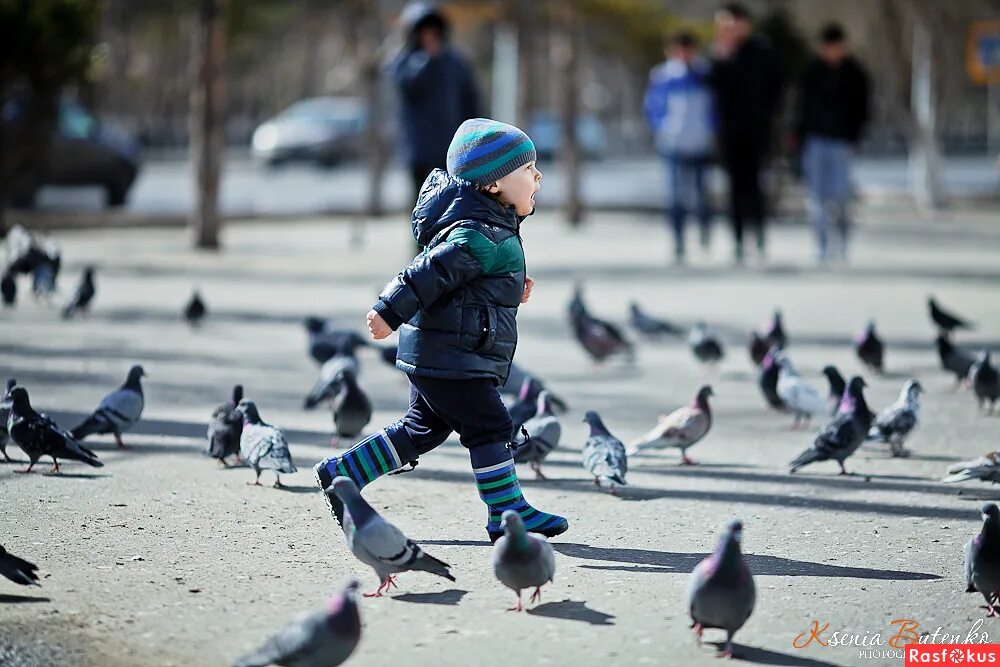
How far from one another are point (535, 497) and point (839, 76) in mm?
10946

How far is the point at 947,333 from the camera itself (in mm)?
11961

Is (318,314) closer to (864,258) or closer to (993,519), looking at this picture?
(864,258)

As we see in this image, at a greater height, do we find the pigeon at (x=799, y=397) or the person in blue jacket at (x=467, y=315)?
the person in blue jacket at (x=467, y=315)

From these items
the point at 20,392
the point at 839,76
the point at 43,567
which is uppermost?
the point at 839,76

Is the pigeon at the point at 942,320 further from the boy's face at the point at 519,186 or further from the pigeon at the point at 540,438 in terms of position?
the boy's face at the point at 519,186

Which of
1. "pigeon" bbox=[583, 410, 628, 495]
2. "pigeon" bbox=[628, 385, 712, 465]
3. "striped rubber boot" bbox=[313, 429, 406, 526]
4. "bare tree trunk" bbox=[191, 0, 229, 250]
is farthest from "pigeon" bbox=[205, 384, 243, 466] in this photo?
"bare tree trunk" bbox=[191, 0, 229, 250]

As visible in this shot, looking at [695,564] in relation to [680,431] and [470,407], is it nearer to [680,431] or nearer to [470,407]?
[470,407]

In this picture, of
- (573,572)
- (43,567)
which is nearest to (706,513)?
(573,572)

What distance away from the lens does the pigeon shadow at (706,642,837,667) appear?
4750 millimetres

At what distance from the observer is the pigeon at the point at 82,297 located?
1305 centimetres

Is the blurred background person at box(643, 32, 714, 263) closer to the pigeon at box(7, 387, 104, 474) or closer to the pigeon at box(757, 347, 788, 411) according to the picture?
the pigeon at box(757, 347, 788, 411)

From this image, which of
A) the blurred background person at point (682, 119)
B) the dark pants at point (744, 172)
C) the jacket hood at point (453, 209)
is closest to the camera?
the jacket hood at point (453, 209)

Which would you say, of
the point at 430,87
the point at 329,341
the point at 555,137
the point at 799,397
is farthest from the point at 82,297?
the point at 555,137
